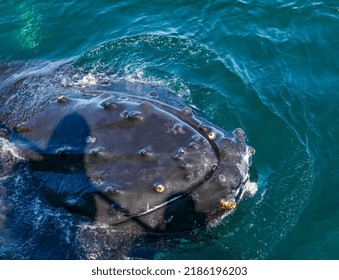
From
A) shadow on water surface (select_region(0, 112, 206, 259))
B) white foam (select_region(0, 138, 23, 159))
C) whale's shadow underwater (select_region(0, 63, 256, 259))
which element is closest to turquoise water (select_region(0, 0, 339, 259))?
shadow on water surface (select_region(0, 112, 206, 259))

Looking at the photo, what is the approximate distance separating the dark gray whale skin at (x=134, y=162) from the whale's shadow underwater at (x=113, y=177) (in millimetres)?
24

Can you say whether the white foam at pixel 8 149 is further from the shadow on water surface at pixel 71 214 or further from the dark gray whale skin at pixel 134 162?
the shadow on water surface at pixel 71 214

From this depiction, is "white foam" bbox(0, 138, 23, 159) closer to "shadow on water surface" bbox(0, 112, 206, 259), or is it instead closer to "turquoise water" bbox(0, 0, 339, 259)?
"shadow on water surface" bbox(0, 112, 206, 259)

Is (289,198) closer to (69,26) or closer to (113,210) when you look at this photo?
(113,210)

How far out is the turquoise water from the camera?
12734 millimetres

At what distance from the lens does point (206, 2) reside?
21984 millimetres

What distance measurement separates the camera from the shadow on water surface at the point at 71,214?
1099cm

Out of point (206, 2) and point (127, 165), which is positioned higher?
point (127, 165)

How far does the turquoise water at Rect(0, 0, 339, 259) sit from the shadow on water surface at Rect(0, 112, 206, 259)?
877mm

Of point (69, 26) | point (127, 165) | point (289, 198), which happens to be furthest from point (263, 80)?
point (69, 26)

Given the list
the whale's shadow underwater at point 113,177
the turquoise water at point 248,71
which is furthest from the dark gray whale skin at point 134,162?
the turquoise water at point 248,71

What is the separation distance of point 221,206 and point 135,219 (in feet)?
6.92

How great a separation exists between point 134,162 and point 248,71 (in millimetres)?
8919

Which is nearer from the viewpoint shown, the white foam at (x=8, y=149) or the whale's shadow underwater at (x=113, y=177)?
the whale's shadow underwater at (x=113, y=177)
